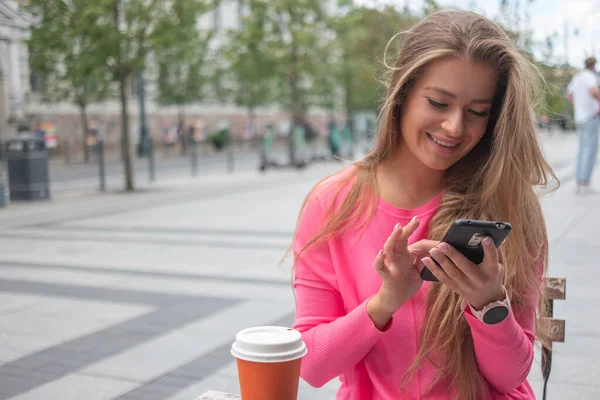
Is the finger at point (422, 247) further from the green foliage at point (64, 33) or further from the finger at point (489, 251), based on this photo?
the green foliage at point (64, 33)

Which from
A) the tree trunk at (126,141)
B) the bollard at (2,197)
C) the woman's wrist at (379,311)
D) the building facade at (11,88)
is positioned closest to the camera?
the woman's wrist at (379,311)

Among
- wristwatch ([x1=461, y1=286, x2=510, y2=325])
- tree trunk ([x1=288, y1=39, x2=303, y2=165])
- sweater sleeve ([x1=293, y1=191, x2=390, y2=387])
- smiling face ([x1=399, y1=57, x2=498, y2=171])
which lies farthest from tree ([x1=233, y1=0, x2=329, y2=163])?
wristwatch ([x1=461, y1=286, x2=510, y2=325])

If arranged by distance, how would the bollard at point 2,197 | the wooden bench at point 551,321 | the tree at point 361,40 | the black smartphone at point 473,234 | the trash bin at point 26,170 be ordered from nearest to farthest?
the black smartphone at point 473,234 < the wooden bench at point 551,321 < the bollard at point 2,197 < the trash bin at point 26,170 < the tree at point 361,40

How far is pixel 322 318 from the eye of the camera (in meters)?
1.84

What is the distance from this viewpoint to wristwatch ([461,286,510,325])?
1547 mm

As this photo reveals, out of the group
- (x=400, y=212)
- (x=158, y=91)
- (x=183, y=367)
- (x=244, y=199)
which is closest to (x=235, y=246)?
A: (x=183, y=367)

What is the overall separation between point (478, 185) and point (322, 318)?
52 cm

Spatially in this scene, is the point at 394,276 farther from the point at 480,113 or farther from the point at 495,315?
the point at 480,113

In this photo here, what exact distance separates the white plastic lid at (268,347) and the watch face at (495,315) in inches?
16.2

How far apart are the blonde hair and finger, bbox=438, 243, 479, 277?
0.30 m

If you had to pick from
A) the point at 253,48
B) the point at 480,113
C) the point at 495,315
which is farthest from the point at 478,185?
the point at 253,48

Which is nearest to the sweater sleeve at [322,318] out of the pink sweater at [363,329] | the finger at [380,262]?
the pink sweater at [363,329]

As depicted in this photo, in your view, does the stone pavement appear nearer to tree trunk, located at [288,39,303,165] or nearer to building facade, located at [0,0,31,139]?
tree trunk, located at [288,39,303,165]

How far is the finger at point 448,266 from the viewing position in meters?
1.42
